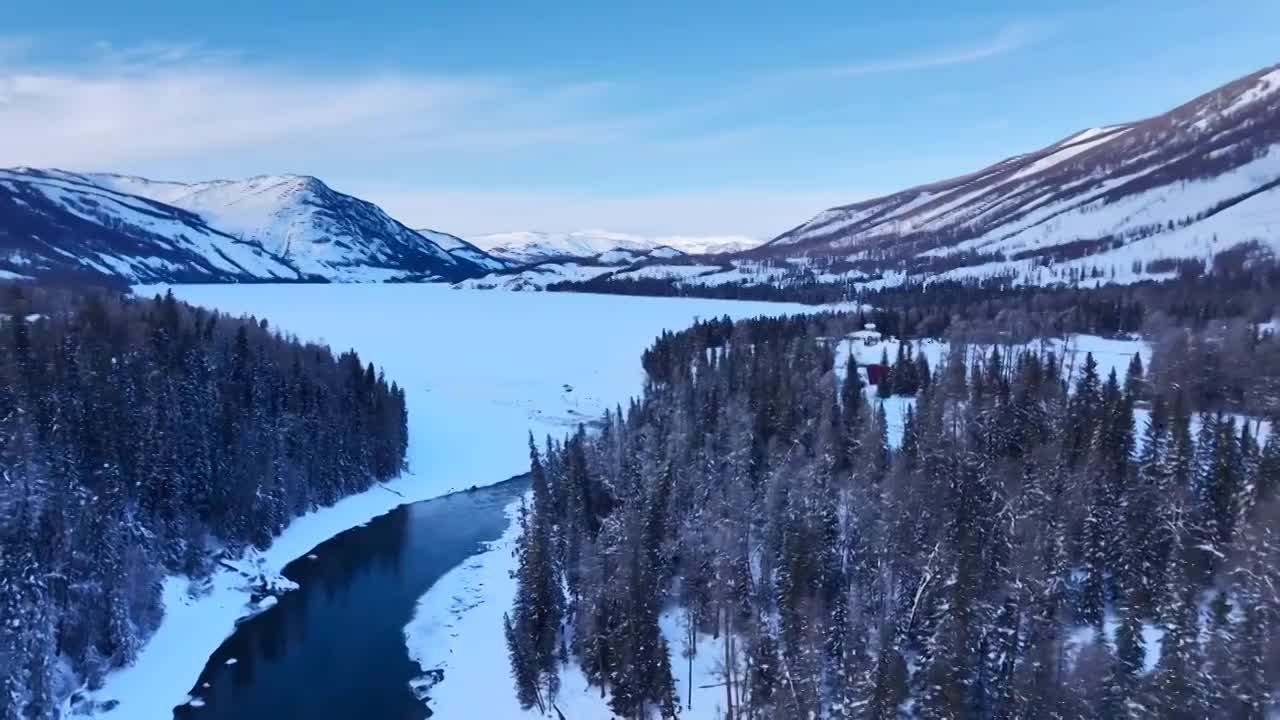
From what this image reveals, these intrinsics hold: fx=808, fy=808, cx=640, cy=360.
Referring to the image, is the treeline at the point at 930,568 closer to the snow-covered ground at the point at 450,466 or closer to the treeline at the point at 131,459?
the snow-covered ground at the point at 450,466

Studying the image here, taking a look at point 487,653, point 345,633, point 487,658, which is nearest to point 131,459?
point 345,633

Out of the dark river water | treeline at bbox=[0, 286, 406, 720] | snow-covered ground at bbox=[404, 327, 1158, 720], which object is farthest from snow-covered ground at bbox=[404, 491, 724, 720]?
treeline at bbox=[0, 286, 406, 720]

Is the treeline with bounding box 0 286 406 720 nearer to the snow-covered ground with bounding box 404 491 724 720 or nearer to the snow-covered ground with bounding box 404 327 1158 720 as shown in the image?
the snow-covered ground with bounding box 404 491 724 720

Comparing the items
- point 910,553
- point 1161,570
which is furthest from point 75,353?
point 1161,570

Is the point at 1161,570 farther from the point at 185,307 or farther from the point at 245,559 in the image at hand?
the point at 185,307

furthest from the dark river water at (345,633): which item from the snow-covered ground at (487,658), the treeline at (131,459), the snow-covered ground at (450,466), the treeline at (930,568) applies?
the treeline at (930,568)
